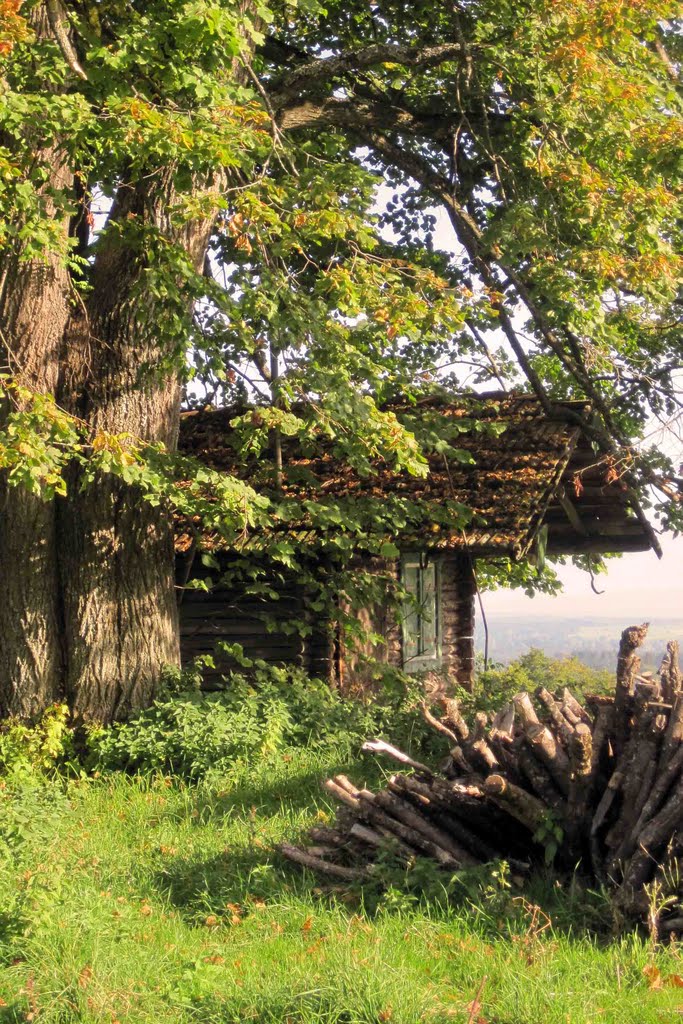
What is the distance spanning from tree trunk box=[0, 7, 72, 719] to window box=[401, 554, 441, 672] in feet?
16.0

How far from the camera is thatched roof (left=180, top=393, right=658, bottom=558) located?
12602 mm

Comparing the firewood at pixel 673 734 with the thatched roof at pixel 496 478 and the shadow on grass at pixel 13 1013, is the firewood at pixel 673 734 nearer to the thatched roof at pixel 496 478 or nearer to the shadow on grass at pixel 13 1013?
the shadow on grass at pixel 13 1013

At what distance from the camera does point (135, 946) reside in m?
6.02

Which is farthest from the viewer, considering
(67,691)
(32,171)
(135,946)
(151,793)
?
(67,691)

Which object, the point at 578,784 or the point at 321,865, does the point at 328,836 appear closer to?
the point at 321,865

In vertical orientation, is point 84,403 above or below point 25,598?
above

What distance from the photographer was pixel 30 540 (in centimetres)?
1093

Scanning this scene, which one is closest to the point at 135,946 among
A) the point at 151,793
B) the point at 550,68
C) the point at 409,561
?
the point at 151,793

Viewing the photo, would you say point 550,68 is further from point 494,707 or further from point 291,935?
point 291,935

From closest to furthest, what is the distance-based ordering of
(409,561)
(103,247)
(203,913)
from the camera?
1. (203,913)
2. (103,247)
3. (409,561)

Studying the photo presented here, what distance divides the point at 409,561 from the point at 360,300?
4.84 meters

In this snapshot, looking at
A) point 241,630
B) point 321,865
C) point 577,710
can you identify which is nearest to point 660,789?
point 577,710

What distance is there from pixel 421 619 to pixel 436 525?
244cm

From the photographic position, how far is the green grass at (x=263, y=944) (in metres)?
5.13
